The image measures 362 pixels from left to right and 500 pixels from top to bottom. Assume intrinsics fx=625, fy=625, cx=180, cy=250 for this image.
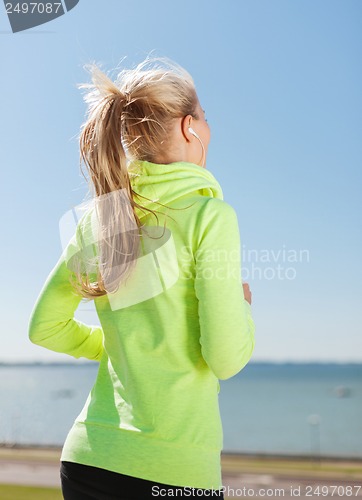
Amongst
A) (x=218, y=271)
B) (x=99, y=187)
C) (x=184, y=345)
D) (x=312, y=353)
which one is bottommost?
(x=312, y=353)

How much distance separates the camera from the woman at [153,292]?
35.0 inches

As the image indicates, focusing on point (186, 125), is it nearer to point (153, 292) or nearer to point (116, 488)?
point (153, 292)

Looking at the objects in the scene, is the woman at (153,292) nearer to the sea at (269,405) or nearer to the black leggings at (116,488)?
the black leggings at (116,488)

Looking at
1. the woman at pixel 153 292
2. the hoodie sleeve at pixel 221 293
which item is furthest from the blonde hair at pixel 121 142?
the hoodie sleeve at pixel 221 293

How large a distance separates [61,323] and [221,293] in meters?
0.37

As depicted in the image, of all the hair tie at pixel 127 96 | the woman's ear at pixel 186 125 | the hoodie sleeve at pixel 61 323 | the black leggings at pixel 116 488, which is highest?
the hair tie at pixel 127 96

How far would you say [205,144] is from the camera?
41.8 inches

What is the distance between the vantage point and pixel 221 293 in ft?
2.84

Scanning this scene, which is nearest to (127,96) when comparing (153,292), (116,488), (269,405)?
(153,292)

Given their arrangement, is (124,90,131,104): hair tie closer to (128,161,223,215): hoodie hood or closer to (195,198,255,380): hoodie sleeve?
(128,161,223,215): hoodie hood

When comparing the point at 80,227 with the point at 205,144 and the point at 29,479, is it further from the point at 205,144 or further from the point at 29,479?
the point at 29,479

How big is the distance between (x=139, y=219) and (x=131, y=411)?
0.29 m

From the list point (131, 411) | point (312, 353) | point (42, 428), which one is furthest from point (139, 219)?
point (312, 353)

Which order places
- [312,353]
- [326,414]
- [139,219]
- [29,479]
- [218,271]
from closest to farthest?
[218,271] → [139,219] → [29,479] → [326,414] → [312,353]
